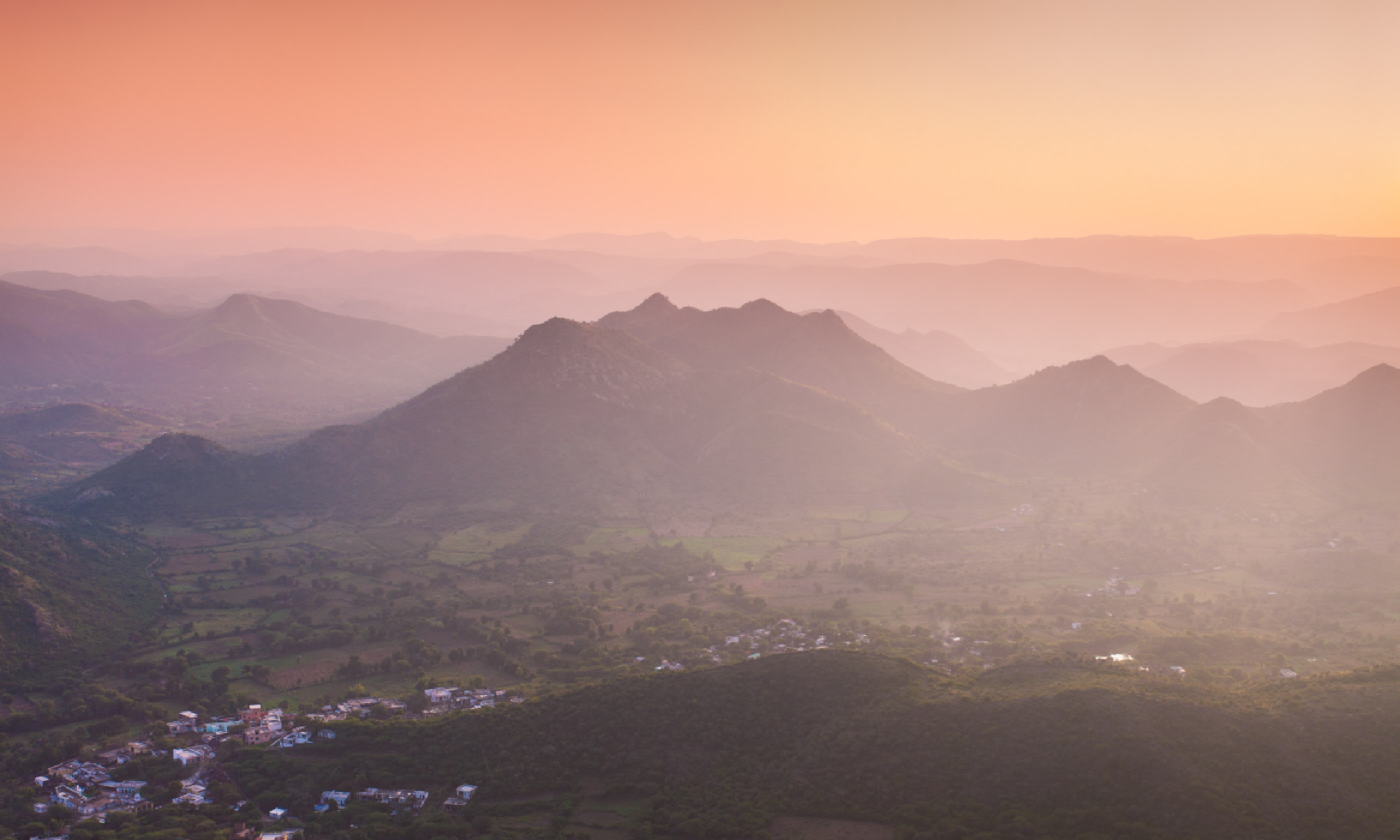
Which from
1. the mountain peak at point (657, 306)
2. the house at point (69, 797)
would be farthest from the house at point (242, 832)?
the mountain peak at point (657, 306)

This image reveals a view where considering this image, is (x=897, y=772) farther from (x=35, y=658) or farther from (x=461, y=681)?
(x=35, y=658)

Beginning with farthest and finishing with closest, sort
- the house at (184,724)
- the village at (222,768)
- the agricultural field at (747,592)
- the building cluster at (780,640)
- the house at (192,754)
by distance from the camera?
the building cluster at (780,640) → the agricultural field at (747,592) → the house at (184,724) → the house at (192,754) → the village at (222,768)

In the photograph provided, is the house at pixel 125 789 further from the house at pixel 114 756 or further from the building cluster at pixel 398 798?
the building cluster at pixel 398 798

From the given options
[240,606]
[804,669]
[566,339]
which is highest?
[566,339]

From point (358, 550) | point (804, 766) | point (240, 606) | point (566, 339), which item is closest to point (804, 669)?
point (804, 766)

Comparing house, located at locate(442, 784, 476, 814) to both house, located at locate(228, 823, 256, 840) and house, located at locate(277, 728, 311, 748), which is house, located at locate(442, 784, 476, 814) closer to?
house, located at locate(228, 823, 256, 840)

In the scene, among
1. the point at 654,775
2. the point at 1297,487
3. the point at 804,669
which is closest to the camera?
the point at 654,775
